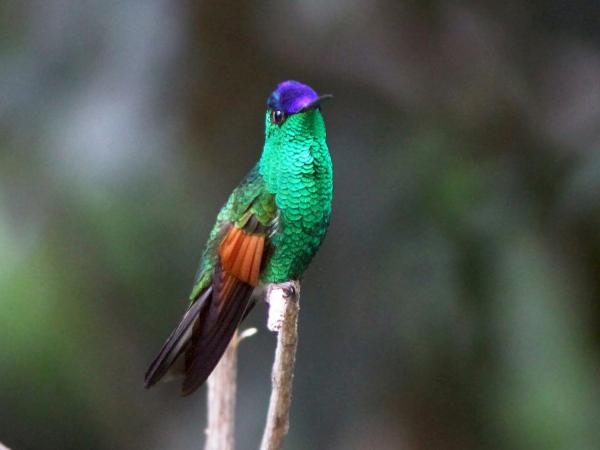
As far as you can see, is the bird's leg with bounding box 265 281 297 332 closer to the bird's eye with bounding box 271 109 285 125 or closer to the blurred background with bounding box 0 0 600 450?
the bird's eye with bounding box 271 109 285 125

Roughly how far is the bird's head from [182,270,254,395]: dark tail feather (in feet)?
0.97

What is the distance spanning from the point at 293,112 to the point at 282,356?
1.50 ft

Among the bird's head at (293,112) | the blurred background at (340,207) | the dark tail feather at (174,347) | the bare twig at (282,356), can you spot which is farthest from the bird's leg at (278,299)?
the blurred background at (340,207)

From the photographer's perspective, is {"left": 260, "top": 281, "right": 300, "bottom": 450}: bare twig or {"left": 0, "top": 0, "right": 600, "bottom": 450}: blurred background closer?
{"left": 260, "top": 281, "right": 300, "bottom": 450}: bare twig

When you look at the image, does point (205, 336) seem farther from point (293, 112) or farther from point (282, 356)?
point (293, 112)

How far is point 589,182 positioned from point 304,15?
3.12 ft

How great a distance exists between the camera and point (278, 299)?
1580 millimetres

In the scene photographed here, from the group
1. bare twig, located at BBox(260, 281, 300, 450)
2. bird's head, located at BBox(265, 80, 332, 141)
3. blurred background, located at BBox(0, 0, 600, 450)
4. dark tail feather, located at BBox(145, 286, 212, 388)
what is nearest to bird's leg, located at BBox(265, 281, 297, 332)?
bare twig, located at BBox(260, 281, 300, 450)

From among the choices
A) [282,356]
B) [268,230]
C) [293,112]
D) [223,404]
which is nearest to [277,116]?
[293,112]

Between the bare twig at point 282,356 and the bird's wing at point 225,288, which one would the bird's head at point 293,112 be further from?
the bare twig at point 282,356

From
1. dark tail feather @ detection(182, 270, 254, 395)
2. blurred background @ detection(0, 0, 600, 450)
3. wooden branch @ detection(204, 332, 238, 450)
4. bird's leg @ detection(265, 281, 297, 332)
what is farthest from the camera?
blurred background @ detection(0, 0, 600, 450)

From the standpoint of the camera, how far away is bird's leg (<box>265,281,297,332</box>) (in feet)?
4.94

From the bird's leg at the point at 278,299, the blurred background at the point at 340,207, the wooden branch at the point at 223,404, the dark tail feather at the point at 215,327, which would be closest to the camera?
the bird's leg at the point at 278,299

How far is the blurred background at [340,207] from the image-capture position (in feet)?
8.02
